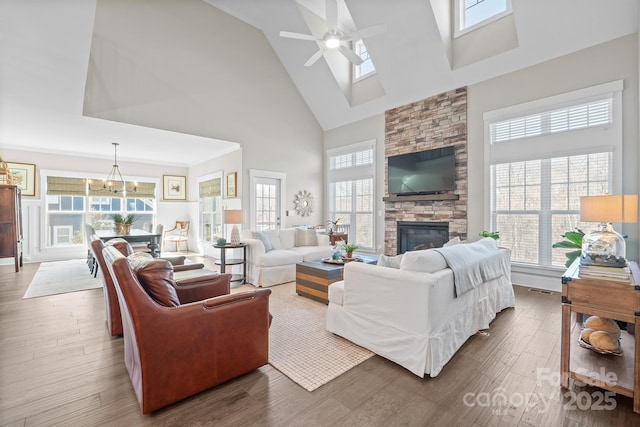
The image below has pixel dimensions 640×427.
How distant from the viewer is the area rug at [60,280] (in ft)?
14.4

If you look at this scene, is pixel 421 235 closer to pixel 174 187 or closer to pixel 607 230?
pixel 607 230

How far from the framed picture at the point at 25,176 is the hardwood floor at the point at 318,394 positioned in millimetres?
5654

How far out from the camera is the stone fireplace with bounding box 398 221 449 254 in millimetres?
5551

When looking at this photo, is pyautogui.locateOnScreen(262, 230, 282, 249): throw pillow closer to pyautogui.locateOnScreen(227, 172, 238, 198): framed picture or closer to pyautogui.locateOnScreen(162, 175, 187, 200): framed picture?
pyautogui.locateOnScreen(227, 172, 238, 198): framed picture

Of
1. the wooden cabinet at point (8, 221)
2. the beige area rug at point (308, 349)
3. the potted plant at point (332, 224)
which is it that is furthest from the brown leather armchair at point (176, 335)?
the wooden cabinet at point (8, 221)

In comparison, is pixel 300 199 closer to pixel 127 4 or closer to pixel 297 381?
pixel 127 4

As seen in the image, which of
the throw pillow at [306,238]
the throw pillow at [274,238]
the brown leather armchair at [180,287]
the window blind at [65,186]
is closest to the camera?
the brown leather armchair at [180,287]

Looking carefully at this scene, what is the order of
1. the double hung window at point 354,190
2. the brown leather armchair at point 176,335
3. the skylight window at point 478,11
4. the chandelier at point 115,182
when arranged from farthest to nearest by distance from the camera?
the chandelier at point 115,182
the double hung window at point 354,190
the skylight window at point 478,11
the brown leather armchair at point 176,335

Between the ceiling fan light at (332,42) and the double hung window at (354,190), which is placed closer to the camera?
the ceiling fan light at (332,42)

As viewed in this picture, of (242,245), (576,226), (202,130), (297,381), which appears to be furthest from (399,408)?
(202,130)

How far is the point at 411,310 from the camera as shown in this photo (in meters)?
2.18

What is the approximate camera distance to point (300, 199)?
24.5 feet

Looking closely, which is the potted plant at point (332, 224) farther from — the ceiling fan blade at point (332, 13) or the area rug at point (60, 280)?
the area rug at point (60, 280)

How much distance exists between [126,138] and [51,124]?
1125mm
